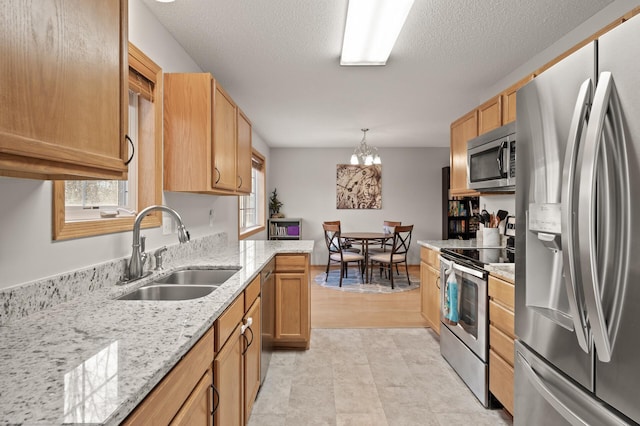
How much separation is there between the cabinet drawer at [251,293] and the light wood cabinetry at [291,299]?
0.73m

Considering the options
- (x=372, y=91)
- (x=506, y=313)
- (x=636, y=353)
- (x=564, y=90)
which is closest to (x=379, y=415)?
(x=506, y=313)

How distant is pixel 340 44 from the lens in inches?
96.9

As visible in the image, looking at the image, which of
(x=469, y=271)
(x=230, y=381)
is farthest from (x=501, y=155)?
(x=230, y=381)

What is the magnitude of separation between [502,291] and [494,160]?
1.01m

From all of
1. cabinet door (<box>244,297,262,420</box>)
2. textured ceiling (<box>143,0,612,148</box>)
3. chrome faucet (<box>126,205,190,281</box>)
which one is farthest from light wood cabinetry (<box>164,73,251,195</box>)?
cabinet door (<box>244,297,262,420</box>)

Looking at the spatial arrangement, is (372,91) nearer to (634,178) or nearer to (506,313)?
(506,313)

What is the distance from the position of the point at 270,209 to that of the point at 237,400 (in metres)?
5.24

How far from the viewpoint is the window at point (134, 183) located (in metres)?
1.57

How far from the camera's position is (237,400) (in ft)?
5.04

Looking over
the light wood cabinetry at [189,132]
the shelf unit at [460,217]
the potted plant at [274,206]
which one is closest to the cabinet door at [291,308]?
the light wood cabinetry at [189,132]

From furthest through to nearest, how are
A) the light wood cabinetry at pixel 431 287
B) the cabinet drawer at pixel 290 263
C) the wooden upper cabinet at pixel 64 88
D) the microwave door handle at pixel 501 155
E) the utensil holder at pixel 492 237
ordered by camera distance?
the light wood cabinetry at pixel 431 287
the utensil holder at pixel 492 237
the cabinet drawer at pixel 290 263
the microwave door handle at pixel 501 155
the wooden upper cabinet at pixel 64 88

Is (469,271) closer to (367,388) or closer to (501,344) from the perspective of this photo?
(501,344)

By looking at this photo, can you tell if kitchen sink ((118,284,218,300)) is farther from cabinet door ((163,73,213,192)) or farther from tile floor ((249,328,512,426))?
tile floor ((249,328,512,426))

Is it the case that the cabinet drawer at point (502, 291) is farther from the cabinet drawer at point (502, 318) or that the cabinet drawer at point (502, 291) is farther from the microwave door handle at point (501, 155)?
the microwave door handle at point (501, 155)
